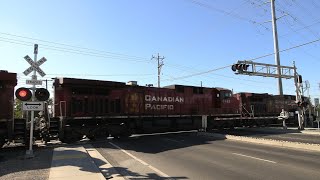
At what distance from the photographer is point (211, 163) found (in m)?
12.7

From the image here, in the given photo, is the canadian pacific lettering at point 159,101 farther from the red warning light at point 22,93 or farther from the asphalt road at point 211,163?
the red warning light at point 22,93

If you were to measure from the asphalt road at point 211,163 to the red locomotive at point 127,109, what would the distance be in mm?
4810

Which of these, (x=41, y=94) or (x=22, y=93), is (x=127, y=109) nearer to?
(x=41, y=94)

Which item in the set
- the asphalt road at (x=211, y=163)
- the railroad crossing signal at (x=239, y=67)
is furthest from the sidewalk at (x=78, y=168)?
the railroad crossing signal at (x=239, y=67)

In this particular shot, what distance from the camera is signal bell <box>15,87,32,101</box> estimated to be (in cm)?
1419

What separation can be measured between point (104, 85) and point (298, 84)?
2012 centimetres

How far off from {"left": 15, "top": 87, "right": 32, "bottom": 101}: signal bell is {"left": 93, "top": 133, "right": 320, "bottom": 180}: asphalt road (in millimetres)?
4380

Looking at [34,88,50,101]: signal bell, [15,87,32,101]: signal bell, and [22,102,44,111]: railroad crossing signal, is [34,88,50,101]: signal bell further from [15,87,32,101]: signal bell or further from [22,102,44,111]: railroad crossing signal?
[15,87,32,101]: signal bell

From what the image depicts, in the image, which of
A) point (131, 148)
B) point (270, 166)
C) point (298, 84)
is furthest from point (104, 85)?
point (298, 84)

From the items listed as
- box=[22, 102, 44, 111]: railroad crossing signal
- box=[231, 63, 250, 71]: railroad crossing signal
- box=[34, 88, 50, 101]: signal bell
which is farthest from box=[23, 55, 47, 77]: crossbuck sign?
box=[231, 63, 250, 71]: railroad crossing signal

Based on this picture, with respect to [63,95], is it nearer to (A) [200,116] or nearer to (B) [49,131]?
(B) [49,131]

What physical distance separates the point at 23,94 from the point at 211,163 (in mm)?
8437

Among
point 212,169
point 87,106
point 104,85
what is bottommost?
point 212,169

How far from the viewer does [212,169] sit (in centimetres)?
1145
